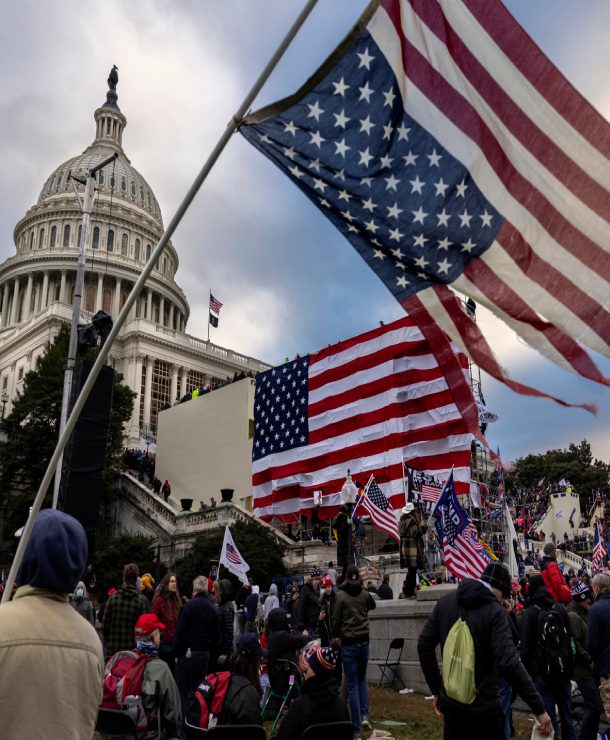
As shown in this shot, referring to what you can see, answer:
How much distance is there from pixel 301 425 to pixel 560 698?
1852cm

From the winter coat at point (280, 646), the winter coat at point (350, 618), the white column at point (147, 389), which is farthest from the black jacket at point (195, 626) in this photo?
the white column at point (147, 389)

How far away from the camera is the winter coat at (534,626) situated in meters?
8.27

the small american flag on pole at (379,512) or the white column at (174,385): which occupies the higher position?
the white column at (174,385)

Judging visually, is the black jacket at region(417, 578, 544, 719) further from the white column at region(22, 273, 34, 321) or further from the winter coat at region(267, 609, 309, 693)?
the white column at region(22, 273, 34, 321)

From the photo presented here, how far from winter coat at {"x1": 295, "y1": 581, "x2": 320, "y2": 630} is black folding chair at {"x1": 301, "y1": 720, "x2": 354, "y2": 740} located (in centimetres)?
830

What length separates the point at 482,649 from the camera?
18.3ft

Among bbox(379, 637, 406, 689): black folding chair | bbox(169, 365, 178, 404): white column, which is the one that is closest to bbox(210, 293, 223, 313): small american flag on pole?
bbox(169, 365, 178, 404): white column

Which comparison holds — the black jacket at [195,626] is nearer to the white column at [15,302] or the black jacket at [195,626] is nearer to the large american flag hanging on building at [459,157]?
the large american flag hanging on building at [459,157]

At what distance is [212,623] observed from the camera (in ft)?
30.5

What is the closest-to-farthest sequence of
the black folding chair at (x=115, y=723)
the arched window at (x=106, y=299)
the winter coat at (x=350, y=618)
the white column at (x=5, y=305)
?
the black folding chair at (x=115, y=723)
the winter coat at (x=350, y=618)
the arched window at (x=106, y=299)
the white column at (x=5, y=305)

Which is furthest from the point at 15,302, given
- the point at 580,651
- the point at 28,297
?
the point at 580,651

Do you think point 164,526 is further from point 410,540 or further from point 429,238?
point 429,238

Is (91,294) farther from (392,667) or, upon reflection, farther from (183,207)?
(183,207)

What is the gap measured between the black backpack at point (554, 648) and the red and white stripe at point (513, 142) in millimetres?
3484
